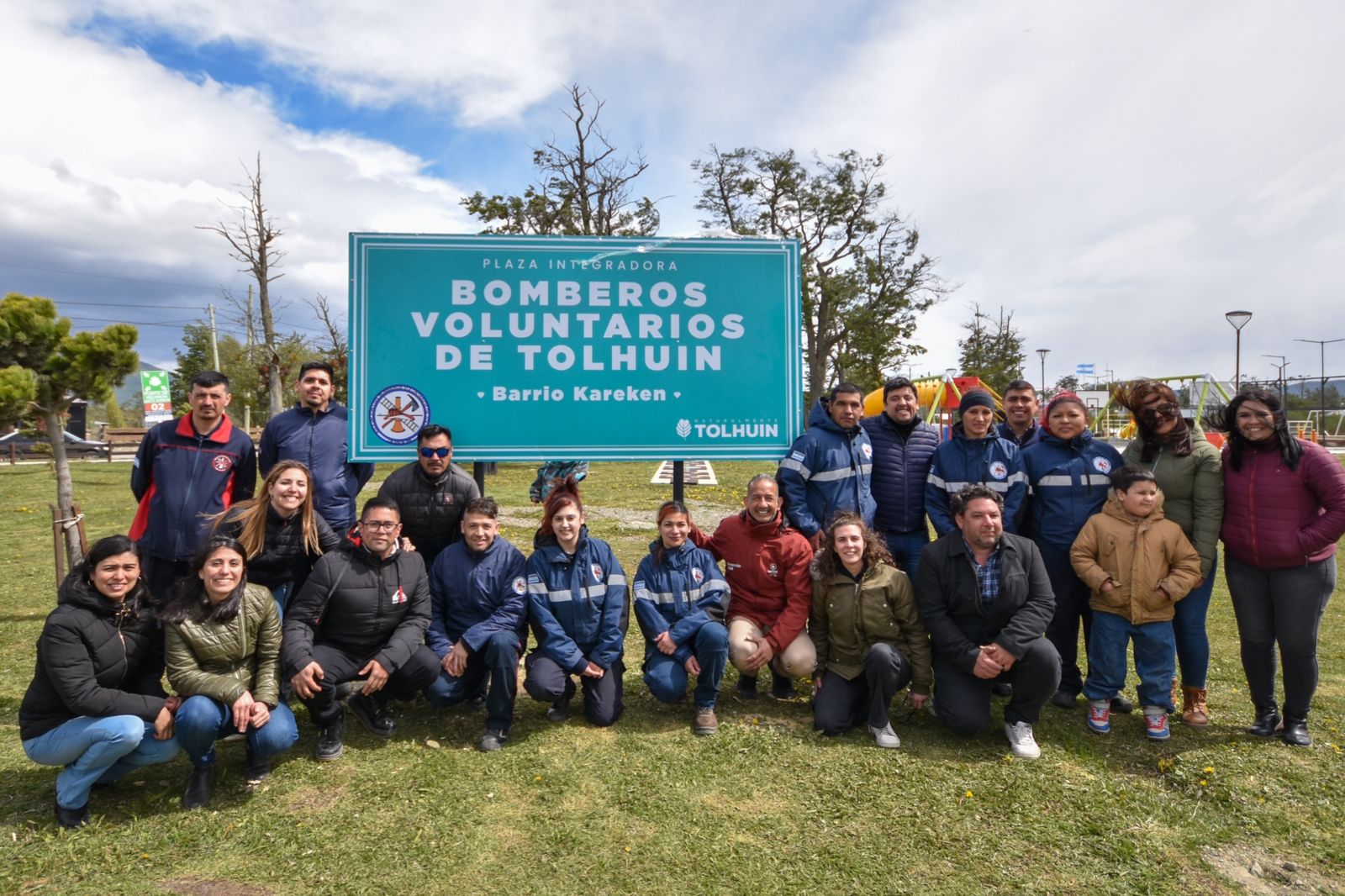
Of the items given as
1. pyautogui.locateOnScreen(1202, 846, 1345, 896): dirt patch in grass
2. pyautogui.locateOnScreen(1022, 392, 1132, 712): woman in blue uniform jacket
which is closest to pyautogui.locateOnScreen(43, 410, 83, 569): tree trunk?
pyautogui.locateOnScreen(1022, 392, 1132, 712): woman in blue uniform jacket

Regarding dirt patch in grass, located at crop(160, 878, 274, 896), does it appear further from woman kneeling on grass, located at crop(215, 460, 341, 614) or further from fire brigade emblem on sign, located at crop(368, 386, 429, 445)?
fire brigade emblem on sign, located at crop(368, 386, 429, 445)

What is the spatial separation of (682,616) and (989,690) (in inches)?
66.1

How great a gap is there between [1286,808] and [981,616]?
144cm

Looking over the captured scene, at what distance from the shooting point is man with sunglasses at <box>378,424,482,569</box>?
438 cm

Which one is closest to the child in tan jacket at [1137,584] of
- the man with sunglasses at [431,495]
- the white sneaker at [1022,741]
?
the white sneaker at [1022,741]

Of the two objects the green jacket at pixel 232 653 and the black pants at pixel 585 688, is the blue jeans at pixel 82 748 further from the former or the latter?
the black pants at pixel 585 688

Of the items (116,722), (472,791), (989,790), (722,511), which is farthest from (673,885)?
(722,511)

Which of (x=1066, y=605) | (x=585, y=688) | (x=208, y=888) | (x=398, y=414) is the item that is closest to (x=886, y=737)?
(x=1066, y=605)

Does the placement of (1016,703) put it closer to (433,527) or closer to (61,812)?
(433,527)

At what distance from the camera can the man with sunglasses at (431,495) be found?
4.38 meters

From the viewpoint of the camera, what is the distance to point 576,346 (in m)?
4.75

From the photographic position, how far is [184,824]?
3158 millimetres

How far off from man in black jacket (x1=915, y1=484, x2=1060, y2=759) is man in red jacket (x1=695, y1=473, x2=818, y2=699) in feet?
2.22

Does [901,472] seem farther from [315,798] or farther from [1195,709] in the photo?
[315,798]
